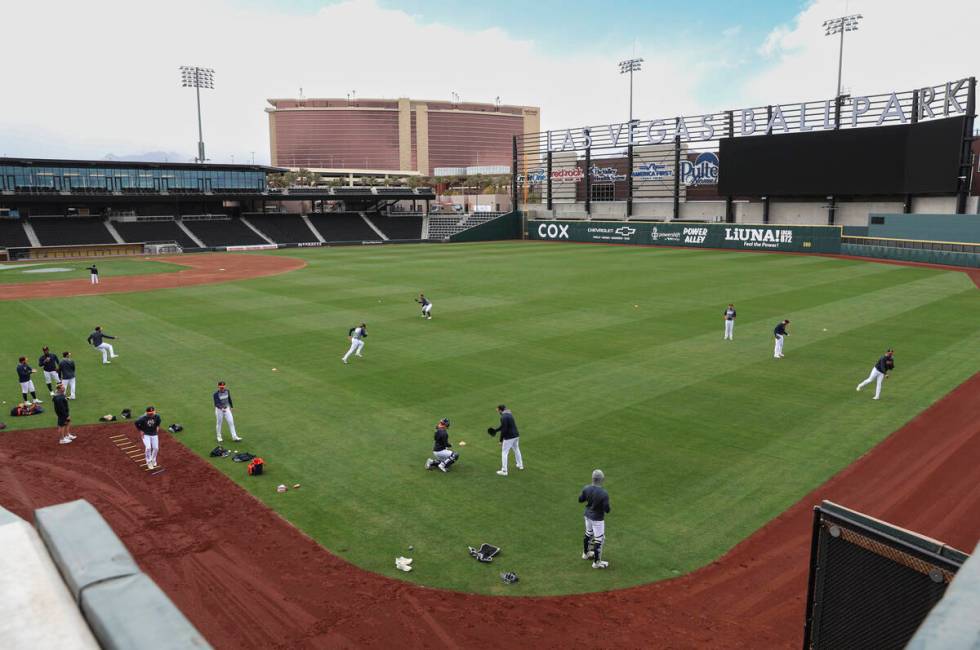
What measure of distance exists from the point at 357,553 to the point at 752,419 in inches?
444

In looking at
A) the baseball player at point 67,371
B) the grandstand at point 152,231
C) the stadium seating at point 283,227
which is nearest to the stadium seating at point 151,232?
the grandstand at point 152,231

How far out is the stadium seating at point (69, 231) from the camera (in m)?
72.6

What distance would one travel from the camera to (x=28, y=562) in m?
3.02

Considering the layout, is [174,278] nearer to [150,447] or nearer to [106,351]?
[106,351]

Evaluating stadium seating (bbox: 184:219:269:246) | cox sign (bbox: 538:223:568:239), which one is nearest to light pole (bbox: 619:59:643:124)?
cox sign (bbox: 538:223:568:239)

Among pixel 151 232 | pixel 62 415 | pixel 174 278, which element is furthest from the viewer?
pixel 151 232

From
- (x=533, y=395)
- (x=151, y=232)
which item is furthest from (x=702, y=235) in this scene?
(x=151, y=232)

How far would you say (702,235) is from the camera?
7019cm

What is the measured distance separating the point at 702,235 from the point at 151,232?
63.6 meters

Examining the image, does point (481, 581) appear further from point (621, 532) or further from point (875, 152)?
point (875, 152)

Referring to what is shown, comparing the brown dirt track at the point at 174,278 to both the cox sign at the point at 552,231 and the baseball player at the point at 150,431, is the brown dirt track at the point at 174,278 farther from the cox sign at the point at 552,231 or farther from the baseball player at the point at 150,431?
the cox sign at the point at 552,231

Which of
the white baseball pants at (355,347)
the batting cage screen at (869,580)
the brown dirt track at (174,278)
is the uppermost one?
the batting cage screen at (869,580)

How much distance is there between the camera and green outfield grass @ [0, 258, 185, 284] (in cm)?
5081

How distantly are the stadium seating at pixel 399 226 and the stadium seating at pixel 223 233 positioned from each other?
17.6 meters
